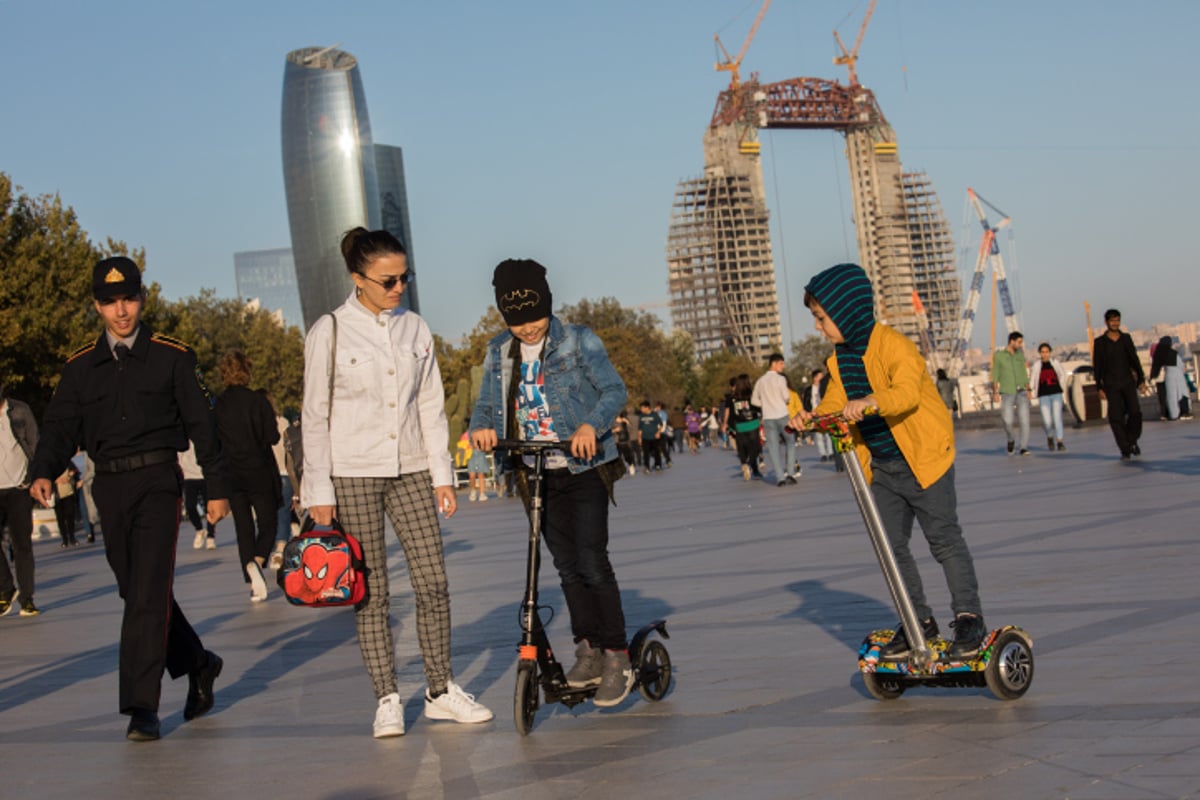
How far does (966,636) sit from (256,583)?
849cm

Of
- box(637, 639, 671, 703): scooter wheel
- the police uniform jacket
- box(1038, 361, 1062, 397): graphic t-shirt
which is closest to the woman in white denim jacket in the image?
box(637, 639, 671, 703): scooter wheel

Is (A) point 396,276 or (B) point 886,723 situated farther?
(A) point 396,276

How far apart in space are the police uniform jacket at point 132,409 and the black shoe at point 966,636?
3.39 meters

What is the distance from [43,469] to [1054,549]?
6.53 meters

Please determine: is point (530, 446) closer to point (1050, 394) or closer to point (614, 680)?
point (614, 680)

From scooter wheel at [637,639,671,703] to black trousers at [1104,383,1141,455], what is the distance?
45.2 ft

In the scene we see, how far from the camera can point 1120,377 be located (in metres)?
19.2

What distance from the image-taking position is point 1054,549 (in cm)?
1045

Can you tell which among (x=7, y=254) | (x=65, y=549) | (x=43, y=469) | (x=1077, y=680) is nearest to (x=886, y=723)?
(x=1077, y=680)

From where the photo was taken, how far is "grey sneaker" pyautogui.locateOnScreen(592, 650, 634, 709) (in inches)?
246

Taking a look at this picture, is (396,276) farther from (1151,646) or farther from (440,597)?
(1151,646)

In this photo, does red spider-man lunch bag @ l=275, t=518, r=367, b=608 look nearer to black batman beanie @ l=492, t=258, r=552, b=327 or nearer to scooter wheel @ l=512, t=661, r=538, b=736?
scooter wheel @ l=512, t=661, r=538, b=736

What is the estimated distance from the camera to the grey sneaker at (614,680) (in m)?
6.24

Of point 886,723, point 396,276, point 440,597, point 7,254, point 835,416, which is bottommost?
point 886,723
